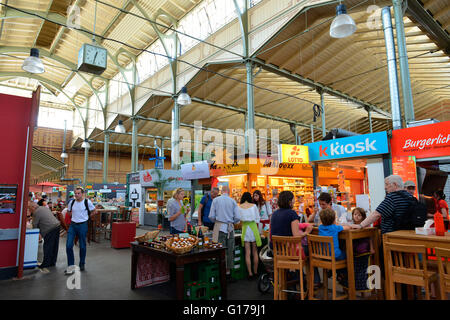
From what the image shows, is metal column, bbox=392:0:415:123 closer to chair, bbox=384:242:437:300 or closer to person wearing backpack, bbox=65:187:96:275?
chair, bbox=384:242:437:300

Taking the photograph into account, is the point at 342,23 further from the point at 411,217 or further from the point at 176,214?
the point at 176,214

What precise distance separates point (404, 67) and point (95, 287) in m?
8.20

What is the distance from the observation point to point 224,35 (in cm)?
1269

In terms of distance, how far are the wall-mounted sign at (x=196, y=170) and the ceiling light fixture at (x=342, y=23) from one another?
7.39 meters

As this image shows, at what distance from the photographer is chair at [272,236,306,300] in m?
3.50

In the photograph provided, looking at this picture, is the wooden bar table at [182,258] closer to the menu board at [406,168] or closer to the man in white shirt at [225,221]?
the man in white shirt at [225,221]

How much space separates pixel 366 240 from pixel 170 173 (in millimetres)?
11221

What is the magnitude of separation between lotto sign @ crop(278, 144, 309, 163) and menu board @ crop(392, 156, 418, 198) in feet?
7.55

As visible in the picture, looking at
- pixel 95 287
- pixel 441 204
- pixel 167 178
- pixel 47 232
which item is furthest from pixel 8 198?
pixel 167 178

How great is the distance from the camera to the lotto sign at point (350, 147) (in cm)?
671

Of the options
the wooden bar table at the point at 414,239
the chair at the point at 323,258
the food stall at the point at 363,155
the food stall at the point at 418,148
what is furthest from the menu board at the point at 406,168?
the chair at the point at 323,258

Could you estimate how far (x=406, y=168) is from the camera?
21.0 ft
